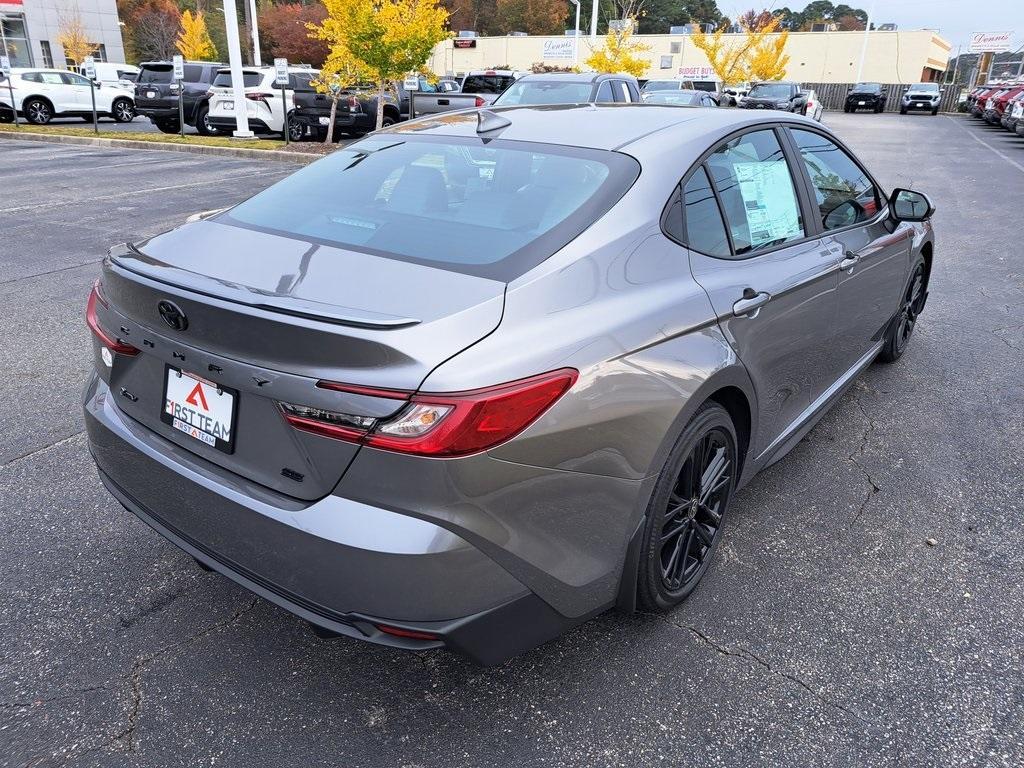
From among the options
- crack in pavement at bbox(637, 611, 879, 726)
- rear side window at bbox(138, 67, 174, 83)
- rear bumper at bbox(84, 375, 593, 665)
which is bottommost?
crack in pavement at bbox(637, 611, 879, 726)

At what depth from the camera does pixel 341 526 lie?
1.83 metres

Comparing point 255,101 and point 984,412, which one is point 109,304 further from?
point 255,101

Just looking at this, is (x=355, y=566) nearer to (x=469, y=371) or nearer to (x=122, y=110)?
(x=469, y=371)

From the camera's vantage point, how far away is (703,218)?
262 cm

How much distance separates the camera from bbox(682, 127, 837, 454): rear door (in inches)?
101

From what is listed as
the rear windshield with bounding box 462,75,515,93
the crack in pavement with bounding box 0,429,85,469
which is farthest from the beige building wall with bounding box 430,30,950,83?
the crack in pavement with bounding box 0,429,85,469

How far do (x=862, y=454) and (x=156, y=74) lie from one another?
2190 cm

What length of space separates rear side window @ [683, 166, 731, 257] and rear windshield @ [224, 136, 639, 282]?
227 mm

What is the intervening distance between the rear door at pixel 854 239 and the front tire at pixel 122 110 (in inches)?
1045

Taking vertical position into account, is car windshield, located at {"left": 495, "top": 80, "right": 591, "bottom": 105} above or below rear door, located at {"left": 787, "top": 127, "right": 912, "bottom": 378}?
above

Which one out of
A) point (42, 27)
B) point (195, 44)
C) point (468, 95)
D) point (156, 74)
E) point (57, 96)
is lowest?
point (57, 96)

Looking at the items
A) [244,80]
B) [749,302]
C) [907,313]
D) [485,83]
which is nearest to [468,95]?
[485,83]

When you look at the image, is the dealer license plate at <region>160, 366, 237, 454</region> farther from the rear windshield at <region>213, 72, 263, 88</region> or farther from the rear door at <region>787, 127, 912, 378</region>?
the rear windshield at <region>213, 72, 263, 88</region>

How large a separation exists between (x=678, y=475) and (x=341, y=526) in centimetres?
108
